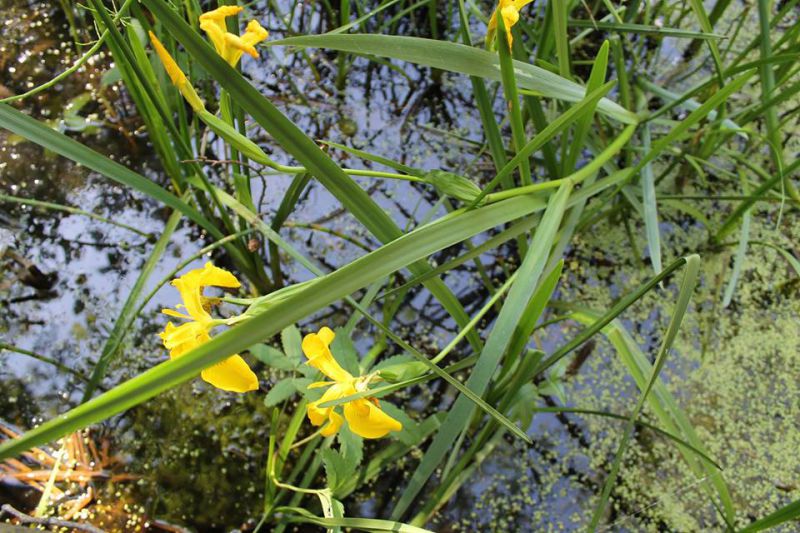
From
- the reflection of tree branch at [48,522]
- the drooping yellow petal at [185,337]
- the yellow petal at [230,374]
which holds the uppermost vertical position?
the drooping yellow petal at [185,337]

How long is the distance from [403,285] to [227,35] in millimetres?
327

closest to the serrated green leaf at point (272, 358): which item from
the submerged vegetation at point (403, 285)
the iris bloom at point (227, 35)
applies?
the submerged vegetation at point (403, 285)

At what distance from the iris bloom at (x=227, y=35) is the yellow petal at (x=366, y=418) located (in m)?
0.36

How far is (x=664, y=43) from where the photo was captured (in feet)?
5.58

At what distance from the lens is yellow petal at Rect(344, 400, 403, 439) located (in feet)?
2.09

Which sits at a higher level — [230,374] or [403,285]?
[403,285]

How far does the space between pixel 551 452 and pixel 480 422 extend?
14 cm

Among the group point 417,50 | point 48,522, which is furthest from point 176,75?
point 48,522

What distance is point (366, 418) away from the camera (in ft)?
2.11

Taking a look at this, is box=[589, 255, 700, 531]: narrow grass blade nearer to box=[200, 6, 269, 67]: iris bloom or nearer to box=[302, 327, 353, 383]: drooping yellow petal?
box=[302, 327, 353, 383]: drooping yellow petal

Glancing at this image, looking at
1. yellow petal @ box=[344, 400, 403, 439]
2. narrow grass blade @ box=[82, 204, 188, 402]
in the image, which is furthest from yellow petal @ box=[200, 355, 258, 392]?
narrow grass blade @ box=[82, 204, 188, 402]

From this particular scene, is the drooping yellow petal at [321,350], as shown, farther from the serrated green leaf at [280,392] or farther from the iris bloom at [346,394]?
the serrated green leaf at [280,392]

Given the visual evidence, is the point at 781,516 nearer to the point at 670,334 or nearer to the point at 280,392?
the point at 670,334

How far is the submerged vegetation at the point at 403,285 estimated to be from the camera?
29.9 inches
